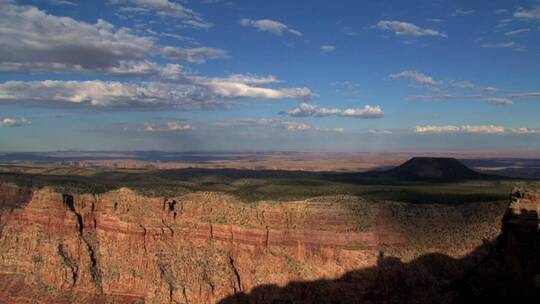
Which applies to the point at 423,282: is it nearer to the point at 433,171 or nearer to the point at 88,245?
the point at 88,245

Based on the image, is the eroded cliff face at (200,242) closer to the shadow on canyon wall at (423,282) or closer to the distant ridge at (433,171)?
the shadow on canyon wall at (423,282)

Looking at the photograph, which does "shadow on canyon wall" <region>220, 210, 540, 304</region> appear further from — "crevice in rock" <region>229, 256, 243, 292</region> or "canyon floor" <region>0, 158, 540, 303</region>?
"crevice in rock" <region>229, 256, 243, 292</region>

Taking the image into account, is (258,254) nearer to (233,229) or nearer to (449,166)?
(233,229)

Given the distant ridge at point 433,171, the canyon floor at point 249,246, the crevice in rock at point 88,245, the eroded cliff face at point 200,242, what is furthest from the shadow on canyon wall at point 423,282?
the distant ridge at point 433,171

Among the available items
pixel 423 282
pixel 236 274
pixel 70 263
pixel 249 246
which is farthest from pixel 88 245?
pixel 423 282

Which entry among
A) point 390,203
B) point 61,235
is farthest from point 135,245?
point 390,203

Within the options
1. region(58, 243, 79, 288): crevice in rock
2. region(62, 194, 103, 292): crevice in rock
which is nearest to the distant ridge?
region(62, 194, 103, 292): crevice in rock
